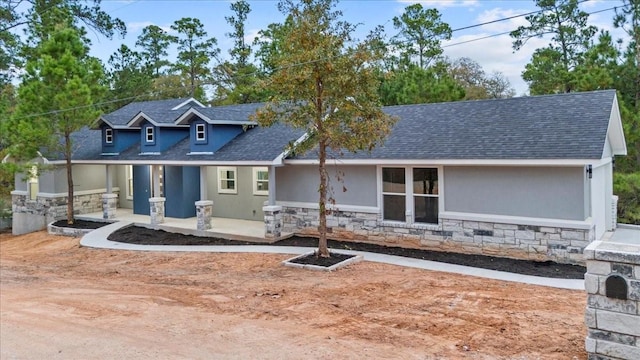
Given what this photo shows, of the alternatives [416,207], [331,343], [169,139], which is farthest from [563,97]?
[169,139]

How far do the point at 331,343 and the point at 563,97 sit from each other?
10.3m

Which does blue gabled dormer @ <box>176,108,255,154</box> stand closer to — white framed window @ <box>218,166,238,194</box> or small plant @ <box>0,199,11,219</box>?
white framed window @ <box>218,166,238,194</box>

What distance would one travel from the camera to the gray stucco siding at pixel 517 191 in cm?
1073

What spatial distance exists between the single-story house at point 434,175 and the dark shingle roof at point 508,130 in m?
0.04

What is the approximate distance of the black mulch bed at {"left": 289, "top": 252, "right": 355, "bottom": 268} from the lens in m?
11.2

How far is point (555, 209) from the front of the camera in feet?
35.8

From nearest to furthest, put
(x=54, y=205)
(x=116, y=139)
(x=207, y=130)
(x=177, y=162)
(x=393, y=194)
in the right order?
(x=393, y=194) → (x=177, y=162) → (x=207, y=130) → (x=54, y=205) → (x=116, y=139)

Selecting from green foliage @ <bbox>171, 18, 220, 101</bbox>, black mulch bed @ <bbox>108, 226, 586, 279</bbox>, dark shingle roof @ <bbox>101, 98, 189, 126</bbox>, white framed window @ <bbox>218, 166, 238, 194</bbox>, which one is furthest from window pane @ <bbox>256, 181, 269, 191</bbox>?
green foliage @ <bbox>171, 18, 220, 101</bbox>

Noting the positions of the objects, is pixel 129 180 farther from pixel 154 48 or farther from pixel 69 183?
pixel 154 48

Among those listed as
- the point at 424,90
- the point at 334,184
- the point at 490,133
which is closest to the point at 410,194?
the point at 334,184

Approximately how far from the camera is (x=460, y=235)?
12.2 m

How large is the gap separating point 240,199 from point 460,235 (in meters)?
8.79

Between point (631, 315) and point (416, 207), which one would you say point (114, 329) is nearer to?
point (631, 315)

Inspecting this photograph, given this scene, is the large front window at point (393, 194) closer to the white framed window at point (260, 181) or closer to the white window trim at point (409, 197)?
the white window trim at point (409, 197)
